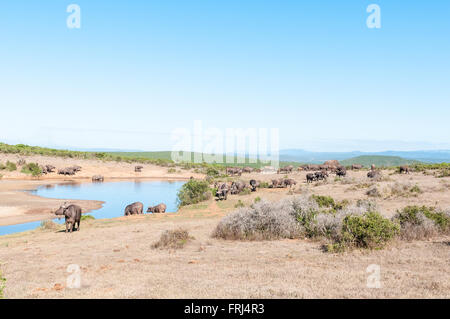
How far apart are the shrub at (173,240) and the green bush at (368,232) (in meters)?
5.89

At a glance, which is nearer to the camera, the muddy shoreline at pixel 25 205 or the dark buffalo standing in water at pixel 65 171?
the muddy shoreline at pixel 25 205

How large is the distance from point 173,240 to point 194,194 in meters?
18.0

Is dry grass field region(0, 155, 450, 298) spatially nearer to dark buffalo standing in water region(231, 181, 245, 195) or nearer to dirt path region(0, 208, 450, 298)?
dirt path region(0, 208, 450, 298)

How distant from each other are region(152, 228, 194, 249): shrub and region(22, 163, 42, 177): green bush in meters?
48.3

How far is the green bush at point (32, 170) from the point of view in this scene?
53.8m

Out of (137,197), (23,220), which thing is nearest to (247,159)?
(137,197)

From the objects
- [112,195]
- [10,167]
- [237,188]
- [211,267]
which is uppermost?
[10,167]

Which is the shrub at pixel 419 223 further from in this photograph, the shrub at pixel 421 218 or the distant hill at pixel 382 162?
the distant hill at pixel 382 162

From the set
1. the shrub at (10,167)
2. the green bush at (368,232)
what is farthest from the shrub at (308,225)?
the shrub at (10,167)

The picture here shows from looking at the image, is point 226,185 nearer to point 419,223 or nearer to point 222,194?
point 222,194

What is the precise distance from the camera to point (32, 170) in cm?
5522

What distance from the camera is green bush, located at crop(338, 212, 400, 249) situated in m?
11.7

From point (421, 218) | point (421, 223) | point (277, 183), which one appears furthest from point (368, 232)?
point (277, 183)
